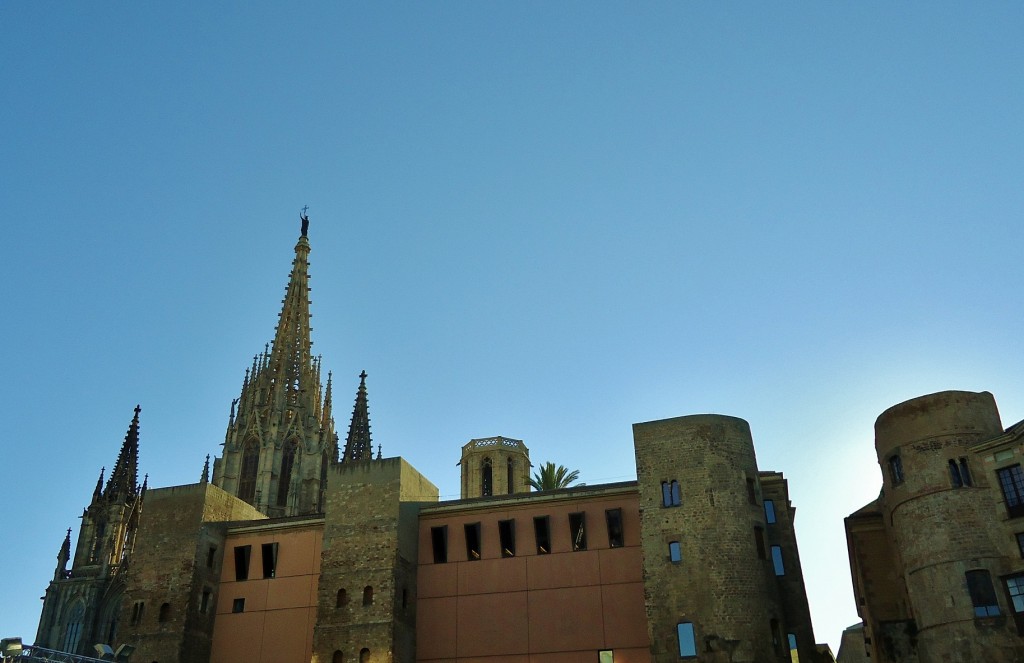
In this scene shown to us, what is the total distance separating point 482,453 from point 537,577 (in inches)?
1233

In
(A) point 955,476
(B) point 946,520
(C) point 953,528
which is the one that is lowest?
(C) point 953,528

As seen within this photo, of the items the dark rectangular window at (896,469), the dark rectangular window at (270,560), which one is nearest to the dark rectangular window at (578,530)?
the dark rectangular window at (896,469)

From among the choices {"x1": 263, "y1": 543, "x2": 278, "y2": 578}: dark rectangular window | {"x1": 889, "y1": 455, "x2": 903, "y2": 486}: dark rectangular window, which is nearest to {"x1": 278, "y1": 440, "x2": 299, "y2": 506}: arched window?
{"x1": 263, "y1": 543, "x2": 278, "y2": 578}: dark rectangular window

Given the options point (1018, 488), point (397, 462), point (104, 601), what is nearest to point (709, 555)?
point (1018, 488)

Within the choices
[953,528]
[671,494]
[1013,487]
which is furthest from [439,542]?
[1013,487]

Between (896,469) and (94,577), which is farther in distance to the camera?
(94,577)

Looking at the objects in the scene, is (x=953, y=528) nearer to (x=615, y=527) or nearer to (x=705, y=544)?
(x=705, y=544)

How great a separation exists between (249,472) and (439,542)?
136ft

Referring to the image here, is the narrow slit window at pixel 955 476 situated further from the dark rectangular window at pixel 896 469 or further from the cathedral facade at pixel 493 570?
the cathedral facade at pixel 493 570

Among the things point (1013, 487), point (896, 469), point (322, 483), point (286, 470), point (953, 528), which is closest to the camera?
point (1013, 487)

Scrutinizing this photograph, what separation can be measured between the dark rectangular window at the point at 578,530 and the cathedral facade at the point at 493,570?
2.3 inches

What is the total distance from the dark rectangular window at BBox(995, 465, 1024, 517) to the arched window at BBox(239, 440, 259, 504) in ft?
189

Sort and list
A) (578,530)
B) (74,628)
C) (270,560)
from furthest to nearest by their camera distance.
→ (74,628) < (270,560) < (578,530)

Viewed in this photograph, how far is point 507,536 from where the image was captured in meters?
38.8
